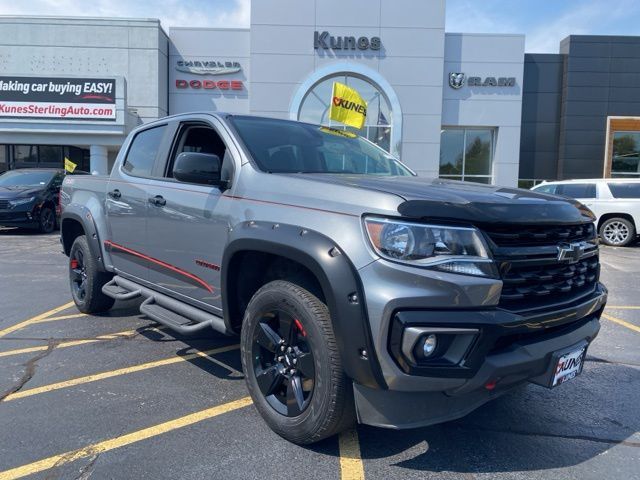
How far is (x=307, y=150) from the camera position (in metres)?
3.81

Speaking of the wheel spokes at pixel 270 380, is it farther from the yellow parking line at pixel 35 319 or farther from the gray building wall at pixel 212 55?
the gray building wall at pixel 212 55

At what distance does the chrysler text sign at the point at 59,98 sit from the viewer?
1942cm

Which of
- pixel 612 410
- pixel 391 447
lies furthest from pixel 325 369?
pixel 612 410

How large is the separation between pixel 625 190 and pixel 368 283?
1335 cm

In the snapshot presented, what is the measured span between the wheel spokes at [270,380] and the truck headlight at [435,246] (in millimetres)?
1064

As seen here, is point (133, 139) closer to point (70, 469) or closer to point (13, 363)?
point (13, 363)

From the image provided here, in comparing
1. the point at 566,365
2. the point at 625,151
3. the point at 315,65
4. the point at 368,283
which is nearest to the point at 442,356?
the point at 368,283

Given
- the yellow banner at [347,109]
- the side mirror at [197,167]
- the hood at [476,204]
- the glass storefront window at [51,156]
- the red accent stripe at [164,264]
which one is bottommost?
the red accent stripe at [164,264]

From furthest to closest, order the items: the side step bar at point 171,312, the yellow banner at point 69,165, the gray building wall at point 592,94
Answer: the gray building wall at point 592,94
the yellow banner at point 69,165
the side step bar at point 171,312

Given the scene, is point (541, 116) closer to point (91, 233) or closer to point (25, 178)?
point (25, 178)

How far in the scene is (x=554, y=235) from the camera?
2705 millimetres

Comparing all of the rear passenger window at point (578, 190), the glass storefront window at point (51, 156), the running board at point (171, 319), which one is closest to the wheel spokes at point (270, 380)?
the running board at point (171, 319)

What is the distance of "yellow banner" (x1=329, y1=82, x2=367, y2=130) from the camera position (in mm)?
11233

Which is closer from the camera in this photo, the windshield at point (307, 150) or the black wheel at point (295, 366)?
the black wheel at point (295, 366)
